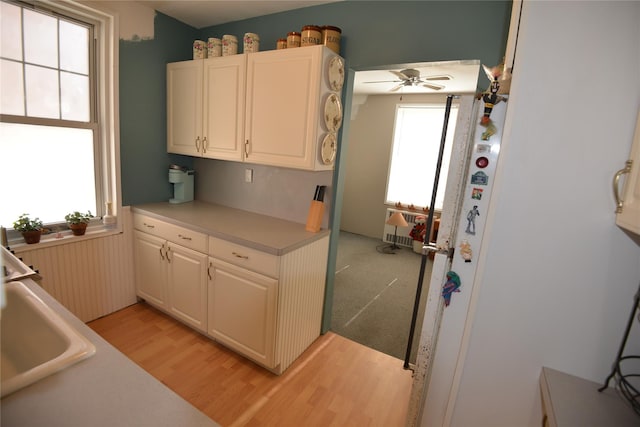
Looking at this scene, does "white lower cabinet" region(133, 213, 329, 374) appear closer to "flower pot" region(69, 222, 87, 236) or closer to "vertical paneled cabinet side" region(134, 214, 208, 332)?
"vertical paneled cabinet side" region(134, 214, 208, 332)

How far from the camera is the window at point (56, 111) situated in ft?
6.35

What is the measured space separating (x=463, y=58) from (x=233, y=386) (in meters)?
2.42

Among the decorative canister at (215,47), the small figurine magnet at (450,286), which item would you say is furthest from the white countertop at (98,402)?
the decorative canister at (215,47)

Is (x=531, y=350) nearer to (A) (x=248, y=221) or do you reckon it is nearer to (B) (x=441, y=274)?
(B) (x=441, y=274)

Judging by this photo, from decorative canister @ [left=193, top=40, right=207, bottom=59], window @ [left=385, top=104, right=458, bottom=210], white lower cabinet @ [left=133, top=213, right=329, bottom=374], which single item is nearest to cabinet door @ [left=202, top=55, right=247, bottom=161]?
decorative canister @ [left=193, top=40, right=207, bottom=59]

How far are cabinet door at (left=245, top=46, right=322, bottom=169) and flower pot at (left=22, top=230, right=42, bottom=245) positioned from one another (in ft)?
4.97

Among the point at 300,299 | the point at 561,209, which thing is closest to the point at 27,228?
the point at 300,299

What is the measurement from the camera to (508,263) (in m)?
1.07

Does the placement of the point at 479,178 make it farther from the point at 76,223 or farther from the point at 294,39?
the point at 76,223

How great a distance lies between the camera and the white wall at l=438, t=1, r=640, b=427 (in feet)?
2.96

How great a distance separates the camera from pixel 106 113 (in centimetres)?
236

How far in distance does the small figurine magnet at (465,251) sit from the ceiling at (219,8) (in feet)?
6.07

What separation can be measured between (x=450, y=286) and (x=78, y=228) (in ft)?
8.35

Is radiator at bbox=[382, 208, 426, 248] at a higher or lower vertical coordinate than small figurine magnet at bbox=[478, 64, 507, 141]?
lower
